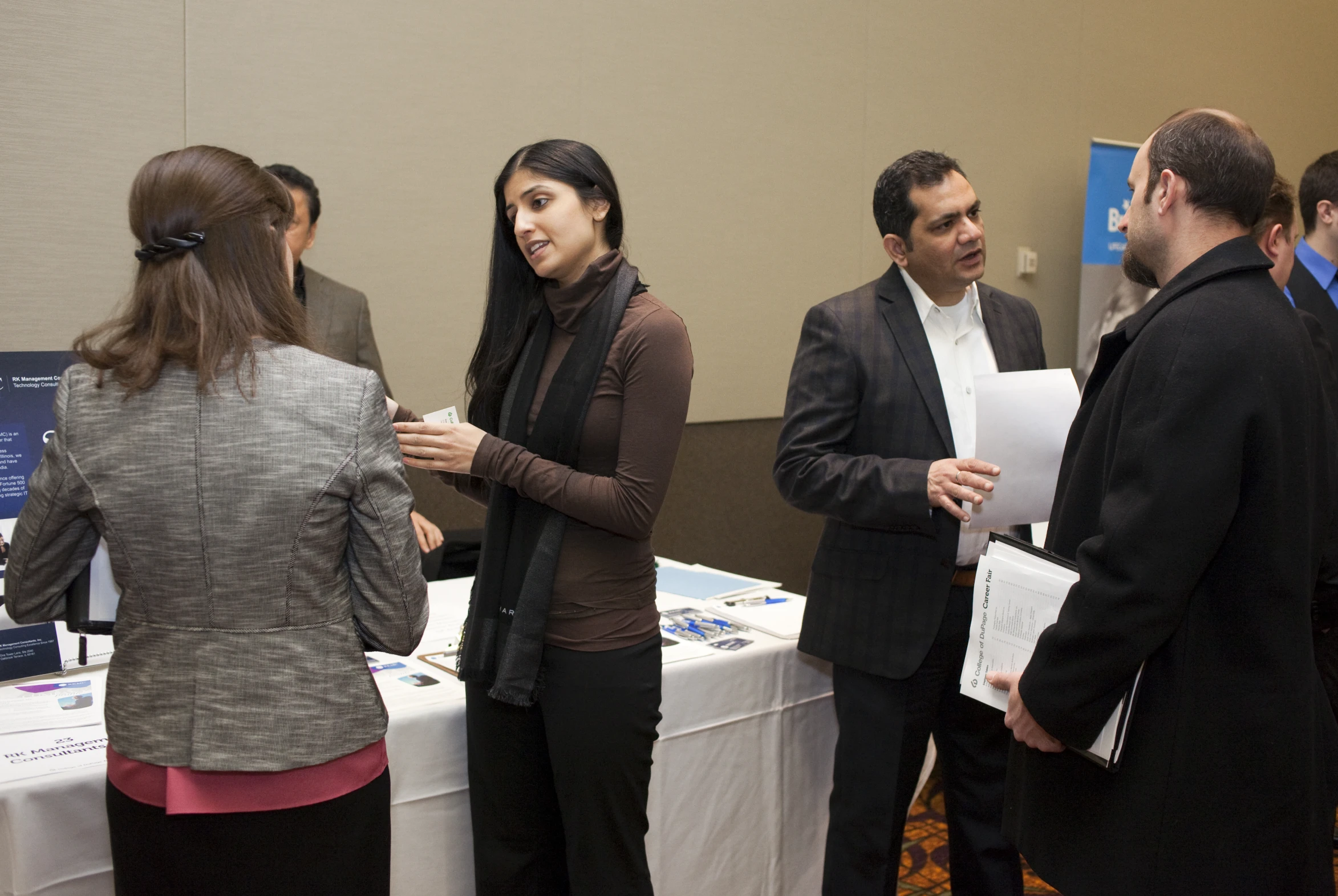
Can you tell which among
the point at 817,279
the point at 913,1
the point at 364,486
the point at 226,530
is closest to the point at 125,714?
the point at 226,530

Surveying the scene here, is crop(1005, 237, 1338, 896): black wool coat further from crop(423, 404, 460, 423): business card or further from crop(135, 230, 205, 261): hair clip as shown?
crop(135, 230, 205, 261): hair clip

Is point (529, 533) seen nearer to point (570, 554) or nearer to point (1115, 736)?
point (570, 554)

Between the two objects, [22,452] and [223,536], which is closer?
[223,536]

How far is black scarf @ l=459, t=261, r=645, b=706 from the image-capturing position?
1.67m

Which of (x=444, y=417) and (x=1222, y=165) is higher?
(x=1222, y=165)

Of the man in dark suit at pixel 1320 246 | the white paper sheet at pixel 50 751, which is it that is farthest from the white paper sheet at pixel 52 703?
the man in dark suit at pixel 1320 246

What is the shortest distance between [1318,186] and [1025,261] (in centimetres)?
205


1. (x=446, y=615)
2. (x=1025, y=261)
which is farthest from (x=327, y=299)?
(x=1025, y=261)

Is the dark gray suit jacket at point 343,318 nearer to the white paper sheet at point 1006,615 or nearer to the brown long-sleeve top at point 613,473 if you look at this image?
the brown long-sleeve top at point 613,473

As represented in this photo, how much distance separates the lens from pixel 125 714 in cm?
125

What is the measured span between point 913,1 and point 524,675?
406 cm

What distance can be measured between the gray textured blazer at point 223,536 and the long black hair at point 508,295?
613 mm

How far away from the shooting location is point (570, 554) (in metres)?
1.72

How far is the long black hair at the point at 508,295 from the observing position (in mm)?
1802
